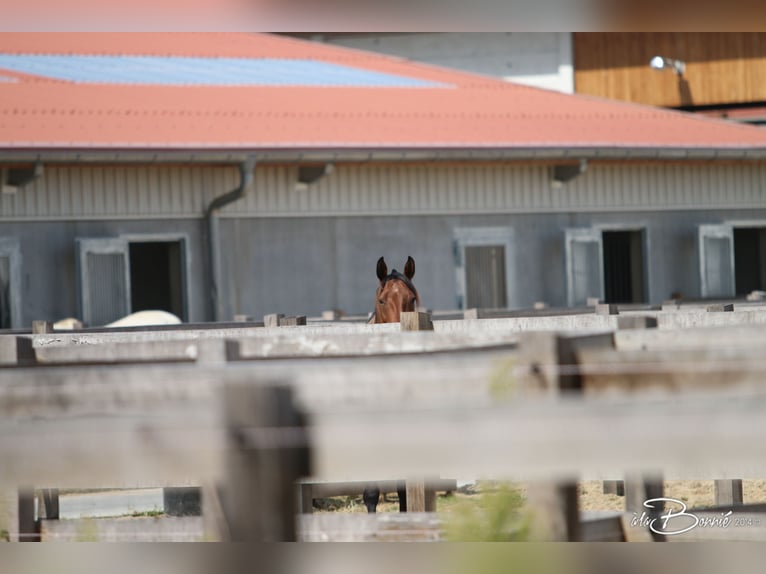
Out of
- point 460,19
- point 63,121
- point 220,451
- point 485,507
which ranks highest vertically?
point 63,121

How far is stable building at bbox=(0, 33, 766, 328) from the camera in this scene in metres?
12.5

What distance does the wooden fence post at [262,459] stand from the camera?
2.33m

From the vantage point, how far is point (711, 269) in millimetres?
15086

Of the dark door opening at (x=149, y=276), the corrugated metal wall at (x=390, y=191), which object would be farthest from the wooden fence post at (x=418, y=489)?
the dark door opening at (x=149, y=276)

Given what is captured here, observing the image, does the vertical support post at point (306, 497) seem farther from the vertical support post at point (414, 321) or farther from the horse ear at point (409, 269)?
the horse ear at point (409, 269)

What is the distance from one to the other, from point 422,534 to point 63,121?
9588mm

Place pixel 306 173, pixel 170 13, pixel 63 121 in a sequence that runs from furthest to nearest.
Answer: pixel 306 173 → pixel 63 121 → pixel 170 13

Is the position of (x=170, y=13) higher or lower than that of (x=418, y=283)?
higher

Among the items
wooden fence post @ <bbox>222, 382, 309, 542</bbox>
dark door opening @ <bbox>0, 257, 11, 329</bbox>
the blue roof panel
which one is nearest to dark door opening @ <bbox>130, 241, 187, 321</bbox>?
the blue roof panel

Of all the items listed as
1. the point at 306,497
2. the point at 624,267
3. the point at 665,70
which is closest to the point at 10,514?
the point at 306,497

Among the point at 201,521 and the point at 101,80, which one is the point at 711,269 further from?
the point at 201,521

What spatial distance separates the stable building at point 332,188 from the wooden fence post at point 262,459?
32.2 feet

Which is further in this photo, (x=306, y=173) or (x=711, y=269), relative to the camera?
(x=711, y=269)

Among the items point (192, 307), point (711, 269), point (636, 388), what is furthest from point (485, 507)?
point (711, 269)
